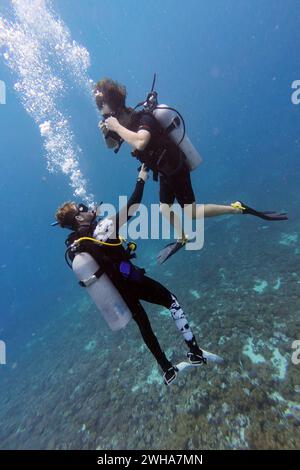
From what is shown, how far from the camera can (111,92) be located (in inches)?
179

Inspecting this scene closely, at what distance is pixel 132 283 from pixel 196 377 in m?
4.20

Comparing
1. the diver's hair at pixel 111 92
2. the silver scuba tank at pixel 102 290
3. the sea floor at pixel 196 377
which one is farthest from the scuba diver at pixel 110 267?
the sea floor at pixel 196 377

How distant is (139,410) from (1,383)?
49.0 ft

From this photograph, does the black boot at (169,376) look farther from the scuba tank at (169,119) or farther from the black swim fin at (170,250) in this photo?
the scuba tank at (169,119)

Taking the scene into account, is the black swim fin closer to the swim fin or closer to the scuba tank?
the swim fin

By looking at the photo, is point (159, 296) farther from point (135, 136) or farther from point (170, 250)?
point (135, 136)

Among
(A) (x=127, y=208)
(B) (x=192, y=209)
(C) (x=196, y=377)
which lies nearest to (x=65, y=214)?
(A) (x=127, y=208)

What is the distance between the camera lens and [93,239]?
4.09m

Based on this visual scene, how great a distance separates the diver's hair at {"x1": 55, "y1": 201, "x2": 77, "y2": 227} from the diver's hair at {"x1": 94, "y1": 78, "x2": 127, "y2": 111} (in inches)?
70.3

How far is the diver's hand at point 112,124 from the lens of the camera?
433cm

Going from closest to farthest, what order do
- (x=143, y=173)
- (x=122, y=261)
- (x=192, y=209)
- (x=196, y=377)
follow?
(x=122, y=261), (x=143, y=173), (x=192, y=209), (x=196, y=377)

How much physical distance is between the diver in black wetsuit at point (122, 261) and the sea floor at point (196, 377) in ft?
6.37
